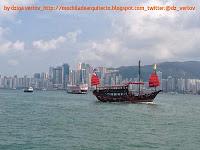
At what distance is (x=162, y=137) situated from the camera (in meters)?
38.6

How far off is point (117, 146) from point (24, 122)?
18892 millimetres

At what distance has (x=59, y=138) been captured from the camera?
3662 cm

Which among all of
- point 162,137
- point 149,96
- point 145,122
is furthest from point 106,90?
point 162,137

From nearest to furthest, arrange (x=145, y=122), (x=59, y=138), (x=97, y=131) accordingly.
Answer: (x=59, y=138)
(x=97, y=131)
(x=145, y=122)

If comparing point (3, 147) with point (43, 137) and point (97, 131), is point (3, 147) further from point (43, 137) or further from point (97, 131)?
point (97, 131)

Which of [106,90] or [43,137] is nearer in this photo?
[43,137]

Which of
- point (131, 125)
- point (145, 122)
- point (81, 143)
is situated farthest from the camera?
point (145, 122)

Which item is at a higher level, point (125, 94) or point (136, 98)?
point (125, 94)

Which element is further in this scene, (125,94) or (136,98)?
(125,94)

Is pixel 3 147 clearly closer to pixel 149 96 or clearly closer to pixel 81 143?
pixel 81 143

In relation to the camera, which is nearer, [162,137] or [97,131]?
[162,137]

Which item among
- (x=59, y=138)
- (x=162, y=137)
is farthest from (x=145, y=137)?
(x=59, y=138)

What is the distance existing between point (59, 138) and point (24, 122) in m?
13.7

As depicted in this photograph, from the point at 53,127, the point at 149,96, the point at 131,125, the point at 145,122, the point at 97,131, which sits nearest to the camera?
the point at 97,131
